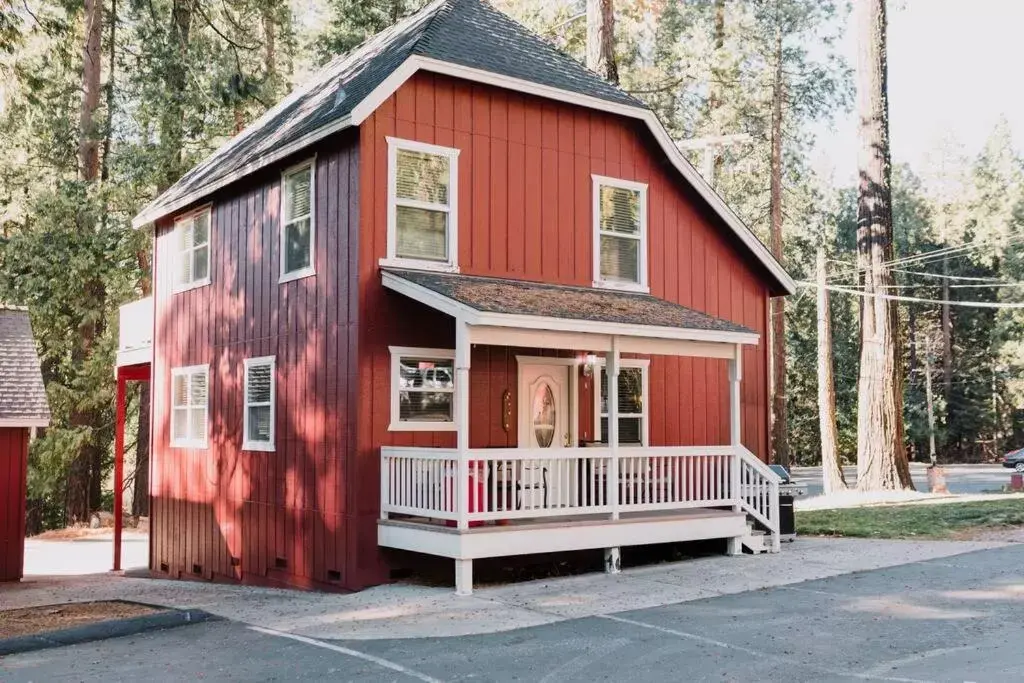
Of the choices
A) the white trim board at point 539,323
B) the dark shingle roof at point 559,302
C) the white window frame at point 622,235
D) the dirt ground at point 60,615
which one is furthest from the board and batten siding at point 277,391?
the white window frame at point 622,235

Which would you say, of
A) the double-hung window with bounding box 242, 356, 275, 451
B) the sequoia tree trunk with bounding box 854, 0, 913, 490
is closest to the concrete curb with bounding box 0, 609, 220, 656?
the double-hung window with bounding box 242, 356, 275, 451

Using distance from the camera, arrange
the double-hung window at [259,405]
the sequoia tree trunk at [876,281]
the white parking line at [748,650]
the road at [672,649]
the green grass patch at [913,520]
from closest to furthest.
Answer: the white parking line at [748,650] → the road at [672,649] → the double-hung window at [259,405] → the green grass patch at [913,520] → the sequoia tree trunk at [876,281]

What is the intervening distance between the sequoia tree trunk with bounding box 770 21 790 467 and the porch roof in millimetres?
16171

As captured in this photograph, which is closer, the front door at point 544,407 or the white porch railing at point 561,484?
the white porch railing at point 561,484

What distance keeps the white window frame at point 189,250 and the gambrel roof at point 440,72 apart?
10.1 inches

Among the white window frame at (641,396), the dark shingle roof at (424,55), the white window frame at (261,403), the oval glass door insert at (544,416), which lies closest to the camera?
the dark shingle roof at (424,55)

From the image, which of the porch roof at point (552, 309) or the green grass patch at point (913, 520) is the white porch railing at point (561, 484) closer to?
the porch roof at point (552, 309)

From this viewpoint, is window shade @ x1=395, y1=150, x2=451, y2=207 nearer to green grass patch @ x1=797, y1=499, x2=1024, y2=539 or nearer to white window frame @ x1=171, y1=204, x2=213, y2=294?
white window frame @ x1=171, y1=204, x2=213, y2=294

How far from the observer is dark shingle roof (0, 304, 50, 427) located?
60.8 feet

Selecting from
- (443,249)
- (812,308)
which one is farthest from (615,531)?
(812,308)

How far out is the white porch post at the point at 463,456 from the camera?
11773mm

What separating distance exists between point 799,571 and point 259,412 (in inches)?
320

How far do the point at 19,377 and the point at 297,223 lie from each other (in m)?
7.77

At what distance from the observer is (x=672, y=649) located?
8.95m
